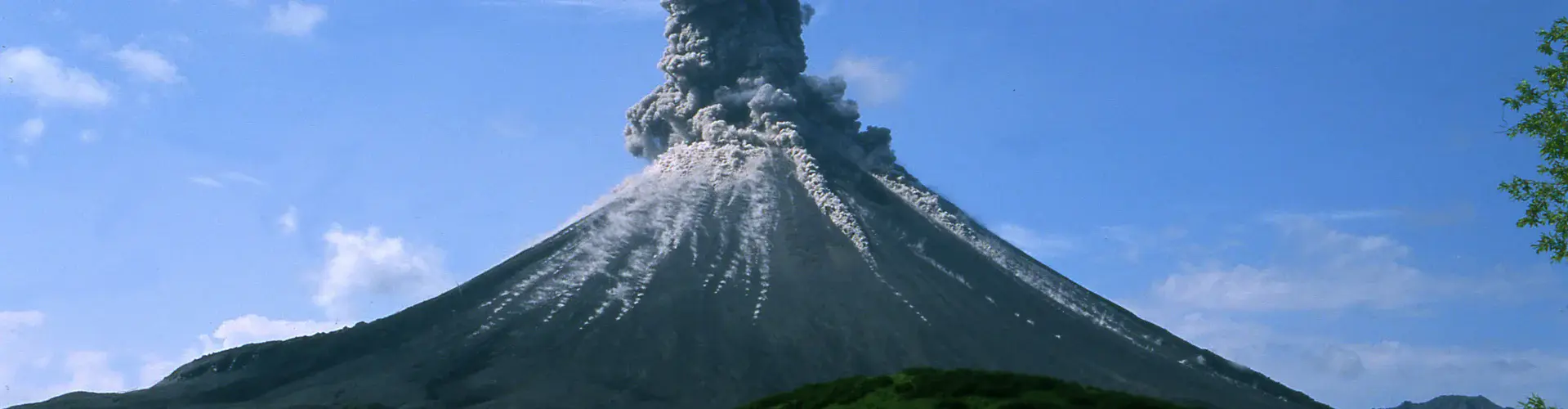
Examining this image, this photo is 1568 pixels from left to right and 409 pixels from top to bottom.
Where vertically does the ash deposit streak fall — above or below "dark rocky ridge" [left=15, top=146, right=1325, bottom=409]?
above

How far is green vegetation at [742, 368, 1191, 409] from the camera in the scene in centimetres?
1919

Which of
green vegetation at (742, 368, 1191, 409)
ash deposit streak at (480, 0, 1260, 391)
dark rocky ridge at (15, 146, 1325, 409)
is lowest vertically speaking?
green vegetation at (742, 368, 1191, 409)

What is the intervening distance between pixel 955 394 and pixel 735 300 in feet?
249

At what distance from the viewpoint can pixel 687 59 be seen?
12325 centimetres

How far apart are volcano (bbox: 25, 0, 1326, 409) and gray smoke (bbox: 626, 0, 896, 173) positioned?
24cm

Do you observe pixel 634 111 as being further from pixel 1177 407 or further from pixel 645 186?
pixel 1177 407

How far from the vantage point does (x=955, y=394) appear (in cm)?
2073

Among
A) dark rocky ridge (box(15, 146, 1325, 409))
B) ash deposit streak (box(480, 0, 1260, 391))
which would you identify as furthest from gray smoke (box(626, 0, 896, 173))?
dark rocky ridge (box(15, 146, 1325, 409))

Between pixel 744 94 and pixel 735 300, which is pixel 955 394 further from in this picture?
pixel 744 94

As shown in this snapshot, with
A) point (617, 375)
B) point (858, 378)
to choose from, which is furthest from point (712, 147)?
point (858, 378)

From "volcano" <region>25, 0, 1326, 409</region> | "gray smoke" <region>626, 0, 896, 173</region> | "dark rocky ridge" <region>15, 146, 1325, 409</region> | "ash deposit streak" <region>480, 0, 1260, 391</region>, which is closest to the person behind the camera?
"dark rocky ridge" <region>15, 146, 1325, 409</region>

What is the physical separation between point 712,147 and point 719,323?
113 feet

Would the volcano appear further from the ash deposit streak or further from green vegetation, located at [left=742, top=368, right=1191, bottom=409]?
green vegetation, located at [left=742, top=368, right=1191, bottom=409]

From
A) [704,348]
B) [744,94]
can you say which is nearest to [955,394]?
[704,348]
